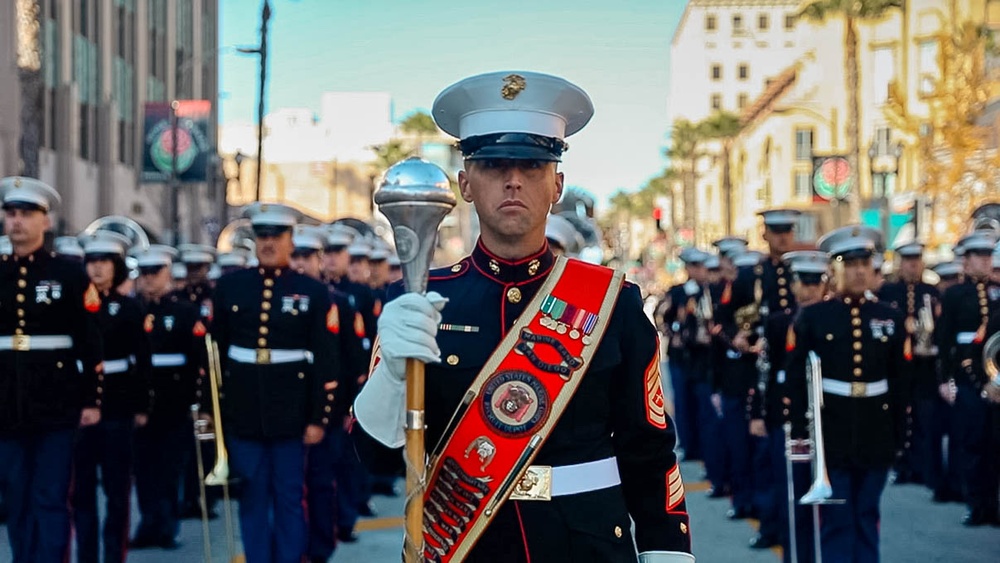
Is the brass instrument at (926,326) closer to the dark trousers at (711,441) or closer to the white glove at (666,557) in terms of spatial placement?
the dark trousers at (711,441)

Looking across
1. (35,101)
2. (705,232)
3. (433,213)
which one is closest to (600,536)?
(433,213)

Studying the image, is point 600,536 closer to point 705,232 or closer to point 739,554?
point 739,554

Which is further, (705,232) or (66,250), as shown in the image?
(705,232)

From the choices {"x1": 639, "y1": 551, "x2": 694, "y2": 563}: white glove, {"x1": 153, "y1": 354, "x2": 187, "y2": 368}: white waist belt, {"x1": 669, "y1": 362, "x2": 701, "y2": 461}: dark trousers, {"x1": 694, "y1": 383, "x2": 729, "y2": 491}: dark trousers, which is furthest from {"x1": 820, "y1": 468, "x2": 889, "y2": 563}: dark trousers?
{"x1": 669, "y1": 362, "x2": 701, "y2": 461}: dark trousers

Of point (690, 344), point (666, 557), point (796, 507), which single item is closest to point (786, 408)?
point (796, 507)

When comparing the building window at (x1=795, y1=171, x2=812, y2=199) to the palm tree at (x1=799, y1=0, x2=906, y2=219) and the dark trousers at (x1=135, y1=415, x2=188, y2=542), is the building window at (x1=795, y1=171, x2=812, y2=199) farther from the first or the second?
the dark trousers at (x1=135, y1=415, x2=188, y2=542)

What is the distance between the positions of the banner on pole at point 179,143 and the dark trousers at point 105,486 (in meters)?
24.6

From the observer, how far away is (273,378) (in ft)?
26.2

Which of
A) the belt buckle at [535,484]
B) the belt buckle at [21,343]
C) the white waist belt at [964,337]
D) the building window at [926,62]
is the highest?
the building window at [926,62]

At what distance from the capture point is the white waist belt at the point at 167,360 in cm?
1041

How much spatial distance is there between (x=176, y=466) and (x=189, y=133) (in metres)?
24.4

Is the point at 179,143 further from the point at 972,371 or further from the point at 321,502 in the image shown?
the point at 972,371

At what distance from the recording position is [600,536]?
11.1 feet

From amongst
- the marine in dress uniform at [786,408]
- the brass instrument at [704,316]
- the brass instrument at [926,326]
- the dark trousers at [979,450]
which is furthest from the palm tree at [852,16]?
the marine in dress uniform at [786,408]
